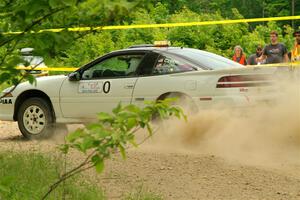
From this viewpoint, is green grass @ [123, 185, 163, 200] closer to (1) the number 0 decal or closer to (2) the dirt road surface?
(2) the dirt road surface

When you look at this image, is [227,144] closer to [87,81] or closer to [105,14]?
[87,81]

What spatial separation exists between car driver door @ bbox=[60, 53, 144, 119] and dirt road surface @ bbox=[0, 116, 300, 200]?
0.79 m

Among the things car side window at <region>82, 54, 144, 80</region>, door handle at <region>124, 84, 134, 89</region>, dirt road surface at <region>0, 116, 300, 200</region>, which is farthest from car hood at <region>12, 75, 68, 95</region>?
door handle at <region>124, 84, 134, 89</region>

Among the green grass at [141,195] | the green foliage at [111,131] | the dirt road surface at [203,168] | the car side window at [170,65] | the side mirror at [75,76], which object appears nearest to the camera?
the green foliage at [111,131]

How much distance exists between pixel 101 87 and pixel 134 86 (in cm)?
59

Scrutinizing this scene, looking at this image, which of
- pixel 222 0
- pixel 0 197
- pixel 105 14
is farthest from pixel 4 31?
pixel 222 0

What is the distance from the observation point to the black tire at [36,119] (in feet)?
38.7

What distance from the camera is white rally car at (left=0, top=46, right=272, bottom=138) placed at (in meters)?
10.4

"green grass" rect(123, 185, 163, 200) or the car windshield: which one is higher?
the car windshield

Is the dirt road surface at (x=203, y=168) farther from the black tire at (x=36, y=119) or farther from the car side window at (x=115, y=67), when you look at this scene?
the car side window at (x=115, y=67)

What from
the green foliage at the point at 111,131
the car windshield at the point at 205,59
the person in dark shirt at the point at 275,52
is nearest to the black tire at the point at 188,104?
the car windshield at the point at 205,59

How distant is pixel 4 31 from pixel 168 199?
11.1ft

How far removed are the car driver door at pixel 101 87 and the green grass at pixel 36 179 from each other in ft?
8.82

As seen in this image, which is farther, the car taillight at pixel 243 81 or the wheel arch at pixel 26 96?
the wheel arch at pixel 26 96
